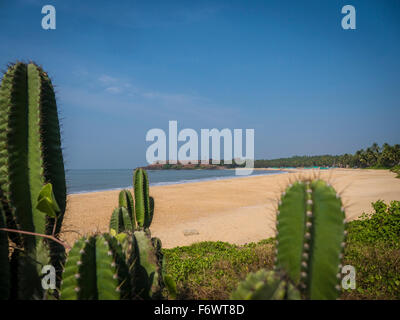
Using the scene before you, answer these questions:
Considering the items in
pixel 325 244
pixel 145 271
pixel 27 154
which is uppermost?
pixel 27 154

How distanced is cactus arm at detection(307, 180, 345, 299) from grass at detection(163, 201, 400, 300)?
15.2 inches

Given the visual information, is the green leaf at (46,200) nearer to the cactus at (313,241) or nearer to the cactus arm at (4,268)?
the cactus arm at (4,268)

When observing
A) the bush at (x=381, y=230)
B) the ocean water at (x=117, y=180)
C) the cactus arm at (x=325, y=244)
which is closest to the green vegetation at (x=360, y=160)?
the ocean water at (x=117, y=180)

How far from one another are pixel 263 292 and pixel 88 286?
1.18 metres

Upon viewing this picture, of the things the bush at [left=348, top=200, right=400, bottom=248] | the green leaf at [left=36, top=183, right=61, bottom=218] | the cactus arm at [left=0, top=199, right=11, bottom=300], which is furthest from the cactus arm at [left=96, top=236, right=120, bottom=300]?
the bush at [left=348, top=200, right=400, bottom=248]

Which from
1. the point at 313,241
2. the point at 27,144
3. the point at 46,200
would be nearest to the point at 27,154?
the point at 27,144

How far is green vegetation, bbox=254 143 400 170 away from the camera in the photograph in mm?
60900

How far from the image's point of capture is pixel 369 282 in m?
3.50

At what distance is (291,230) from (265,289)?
Answer: 561mm

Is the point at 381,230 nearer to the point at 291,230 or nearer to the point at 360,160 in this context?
the point at 291,230

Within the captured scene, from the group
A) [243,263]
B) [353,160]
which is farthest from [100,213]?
[353,160]

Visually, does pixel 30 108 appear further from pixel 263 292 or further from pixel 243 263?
pixel 243 263

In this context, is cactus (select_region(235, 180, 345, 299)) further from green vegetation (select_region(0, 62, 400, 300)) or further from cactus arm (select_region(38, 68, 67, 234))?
cactus arm (select_region(38, 68, 67, 234))

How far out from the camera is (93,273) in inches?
68.3
